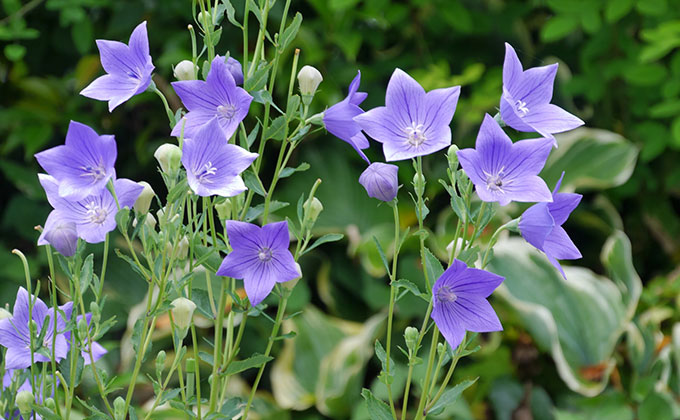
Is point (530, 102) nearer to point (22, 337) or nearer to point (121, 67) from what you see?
point (121, 67)

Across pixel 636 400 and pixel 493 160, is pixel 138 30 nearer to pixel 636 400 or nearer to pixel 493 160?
pixel 493 160

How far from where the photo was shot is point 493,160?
0.48 metres

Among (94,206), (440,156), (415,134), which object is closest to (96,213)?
(94,206)

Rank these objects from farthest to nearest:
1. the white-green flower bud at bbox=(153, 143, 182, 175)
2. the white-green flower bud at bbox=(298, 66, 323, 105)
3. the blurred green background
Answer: the blurred green background → the white-green flower bud at bbox=(298, 66, 323, 105) → the white-green flower bud at bbox=(153, 143, 182, 175)

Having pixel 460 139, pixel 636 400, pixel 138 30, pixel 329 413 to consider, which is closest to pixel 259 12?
pixel 138 30

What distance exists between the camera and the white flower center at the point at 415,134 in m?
0.50

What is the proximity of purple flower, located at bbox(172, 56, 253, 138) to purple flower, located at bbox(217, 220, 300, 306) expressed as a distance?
0.22 ft

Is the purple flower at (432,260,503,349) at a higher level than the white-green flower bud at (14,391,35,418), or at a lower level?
higher

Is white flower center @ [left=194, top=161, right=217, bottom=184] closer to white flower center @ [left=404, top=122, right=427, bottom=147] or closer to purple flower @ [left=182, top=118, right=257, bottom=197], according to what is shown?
purple flower @ [left=182, top=118, right=257, bottom=197]

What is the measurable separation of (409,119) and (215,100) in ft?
0.45

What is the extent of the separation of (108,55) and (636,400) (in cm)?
122

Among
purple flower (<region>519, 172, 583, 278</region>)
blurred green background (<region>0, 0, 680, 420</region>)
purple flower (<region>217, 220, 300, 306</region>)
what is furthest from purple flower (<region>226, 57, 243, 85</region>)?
blurred green background (<region>0, 0, 680, 420</region>)

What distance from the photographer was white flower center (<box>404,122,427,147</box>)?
1.65 feet

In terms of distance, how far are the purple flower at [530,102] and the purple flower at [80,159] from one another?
0.85 ft
